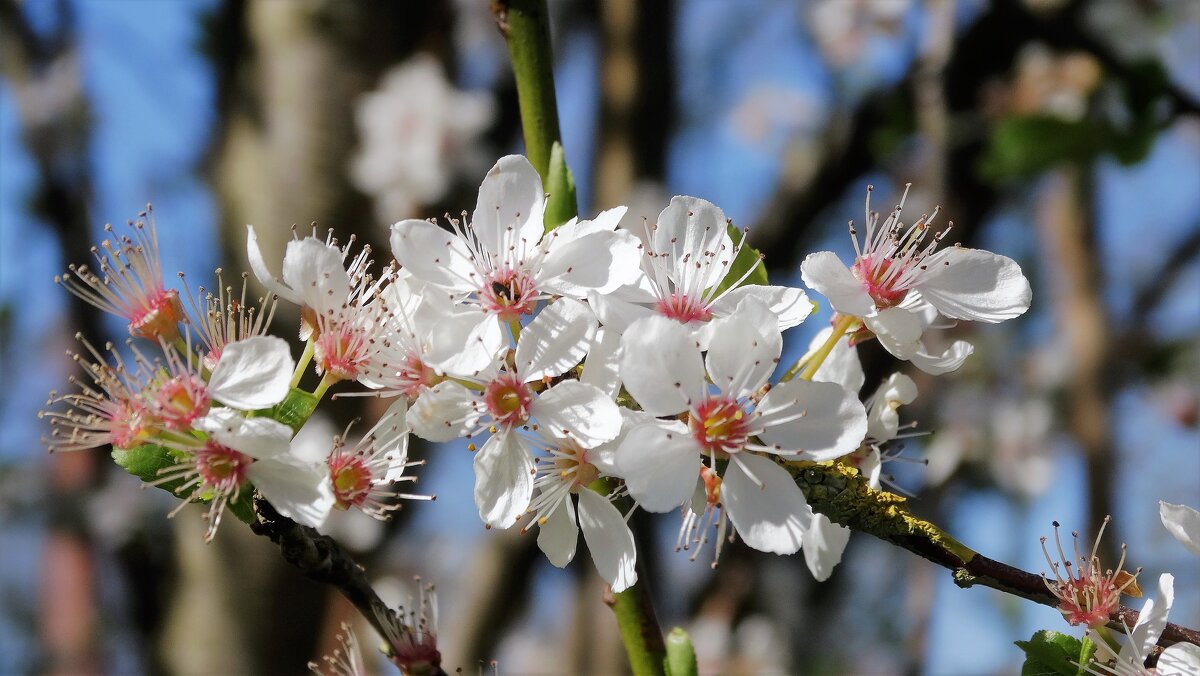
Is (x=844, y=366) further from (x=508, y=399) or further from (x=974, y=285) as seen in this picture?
(x=508, y=399)

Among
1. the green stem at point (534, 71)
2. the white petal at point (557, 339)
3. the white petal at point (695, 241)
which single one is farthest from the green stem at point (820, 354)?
the green stem at point (534, 71)

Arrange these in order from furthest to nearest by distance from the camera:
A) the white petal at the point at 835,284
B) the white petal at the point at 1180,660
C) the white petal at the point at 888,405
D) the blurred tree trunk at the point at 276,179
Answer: the blurred tree trunk at the point at 276,179 < the white petal at the point at 888,405 < the white petal at the point at 835,284 < the white petal at the point at 1180,660

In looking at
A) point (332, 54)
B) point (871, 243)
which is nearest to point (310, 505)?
point (871, 243)

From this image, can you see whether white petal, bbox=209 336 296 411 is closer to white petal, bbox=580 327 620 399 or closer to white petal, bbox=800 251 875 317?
white petal, bbox=580 327 620 399

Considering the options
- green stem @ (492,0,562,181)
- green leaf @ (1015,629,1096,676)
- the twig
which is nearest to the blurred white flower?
green stem @ (492,0,562,181)

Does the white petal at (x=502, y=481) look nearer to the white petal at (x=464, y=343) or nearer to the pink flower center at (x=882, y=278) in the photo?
the white petal at (x=464, y=343)

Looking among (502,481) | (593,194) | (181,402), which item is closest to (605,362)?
(502,481)

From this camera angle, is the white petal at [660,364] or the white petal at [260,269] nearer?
the white petal at [660,364]
